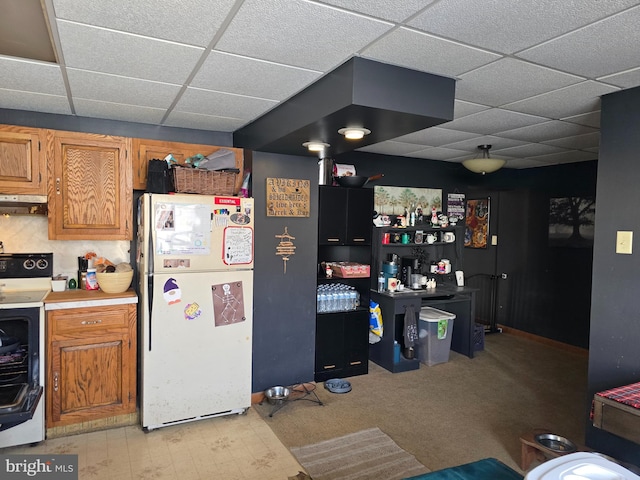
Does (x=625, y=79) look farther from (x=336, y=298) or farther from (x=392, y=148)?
(x=336, y=298)

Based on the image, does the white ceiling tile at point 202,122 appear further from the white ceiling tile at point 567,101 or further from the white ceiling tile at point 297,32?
the white ceiling tile at point 567,101

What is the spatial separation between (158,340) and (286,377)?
1.26 m

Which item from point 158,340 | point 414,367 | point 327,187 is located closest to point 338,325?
point 414,367

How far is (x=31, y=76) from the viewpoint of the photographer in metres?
2.39

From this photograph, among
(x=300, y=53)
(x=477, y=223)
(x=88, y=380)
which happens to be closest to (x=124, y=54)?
(x=300, y=53)

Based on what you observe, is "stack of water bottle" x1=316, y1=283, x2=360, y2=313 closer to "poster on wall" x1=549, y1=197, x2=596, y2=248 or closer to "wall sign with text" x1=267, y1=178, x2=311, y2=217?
"wall sign with text" x1=267, y1=178, x2=311, y2=217

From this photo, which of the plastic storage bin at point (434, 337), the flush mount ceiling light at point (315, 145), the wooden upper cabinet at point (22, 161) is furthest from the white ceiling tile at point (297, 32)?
the plastic storage bin at point (434, 337)

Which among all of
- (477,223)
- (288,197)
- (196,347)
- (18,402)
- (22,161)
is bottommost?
Answer: (18,402)

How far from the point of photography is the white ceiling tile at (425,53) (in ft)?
6.14

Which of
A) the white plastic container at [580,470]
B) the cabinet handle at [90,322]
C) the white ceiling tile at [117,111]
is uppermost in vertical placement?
the white ceiling tile at [117,111]

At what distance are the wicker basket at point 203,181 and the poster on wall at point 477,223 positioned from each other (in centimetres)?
393

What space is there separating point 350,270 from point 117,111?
241cm

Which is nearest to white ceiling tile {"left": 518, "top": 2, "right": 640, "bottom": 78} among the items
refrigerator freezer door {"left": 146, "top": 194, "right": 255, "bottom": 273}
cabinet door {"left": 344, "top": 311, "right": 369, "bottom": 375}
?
refrigerator freezer door {"left": 146, "top": 194, "right": 255, "bottom": 273}

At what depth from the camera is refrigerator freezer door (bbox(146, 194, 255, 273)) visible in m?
2.99
